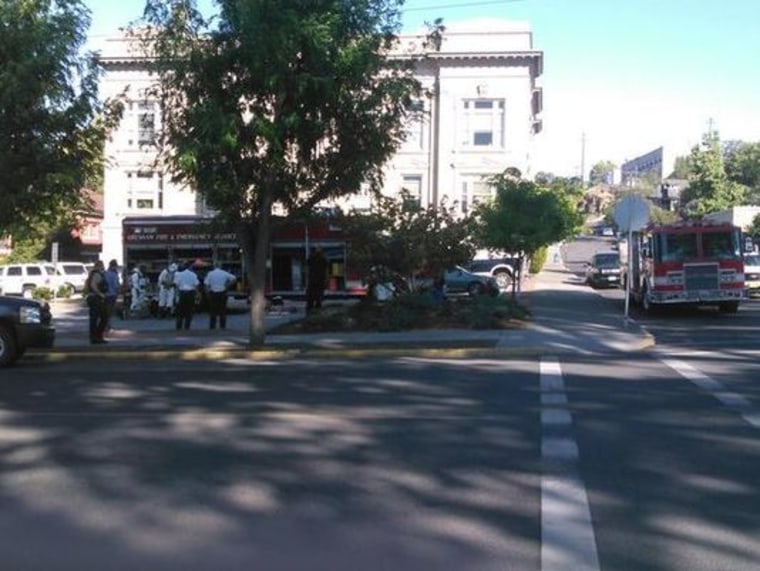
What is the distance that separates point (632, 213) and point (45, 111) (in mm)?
12655

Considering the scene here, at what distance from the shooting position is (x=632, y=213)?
21.1 m

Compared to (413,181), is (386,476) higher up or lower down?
lower down

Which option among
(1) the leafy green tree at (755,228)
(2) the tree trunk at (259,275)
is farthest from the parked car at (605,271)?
(2) the tree trunk at (259,275)

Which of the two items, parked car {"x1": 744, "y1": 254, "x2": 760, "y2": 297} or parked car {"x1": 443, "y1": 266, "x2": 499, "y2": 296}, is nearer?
parked car {"x1": 443, "y1": 266, "x2": 499, "y2": 296}

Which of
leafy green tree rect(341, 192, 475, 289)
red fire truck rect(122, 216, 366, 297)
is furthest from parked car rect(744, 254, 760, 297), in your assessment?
leafy green tree rect(341, 192, 475, 289)

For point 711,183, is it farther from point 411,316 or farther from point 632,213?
point 411,316

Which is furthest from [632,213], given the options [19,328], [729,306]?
[19,328]

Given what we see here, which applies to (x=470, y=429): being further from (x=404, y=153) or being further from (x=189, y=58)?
(x=404, y=153)

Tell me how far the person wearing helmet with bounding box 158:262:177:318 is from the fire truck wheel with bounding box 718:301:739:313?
1551 centimetres

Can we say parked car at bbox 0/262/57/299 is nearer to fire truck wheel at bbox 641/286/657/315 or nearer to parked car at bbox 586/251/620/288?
parked car at bbox 586/251/620/288

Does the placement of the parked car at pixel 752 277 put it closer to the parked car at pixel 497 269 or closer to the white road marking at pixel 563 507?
the parked car at pixel 497 269

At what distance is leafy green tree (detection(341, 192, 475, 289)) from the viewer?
21891 millimetres

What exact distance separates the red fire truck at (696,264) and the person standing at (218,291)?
→ 35.3ft

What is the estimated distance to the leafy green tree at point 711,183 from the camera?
7612 centimetres
